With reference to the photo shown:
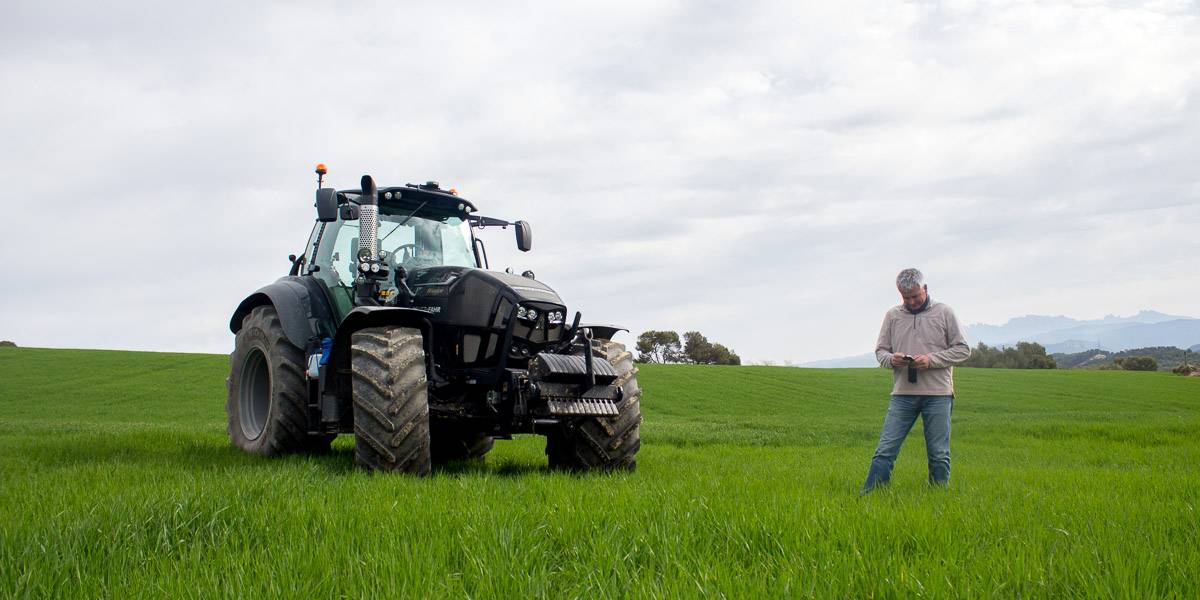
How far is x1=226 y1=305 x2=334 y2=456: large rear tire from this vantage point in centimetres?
825

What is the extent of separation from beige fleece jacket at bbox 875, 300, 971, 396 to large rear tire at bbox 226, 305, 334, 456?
5627 millimetres

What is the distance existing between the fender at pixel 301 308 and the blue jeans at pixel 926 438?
543 cm

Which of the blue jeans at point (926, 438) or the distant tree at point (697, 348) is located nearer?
the blue jeans at point (926, 438)

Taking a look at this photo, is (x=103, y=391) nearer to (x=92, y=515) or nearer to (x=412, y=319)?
(x=412, y=319)

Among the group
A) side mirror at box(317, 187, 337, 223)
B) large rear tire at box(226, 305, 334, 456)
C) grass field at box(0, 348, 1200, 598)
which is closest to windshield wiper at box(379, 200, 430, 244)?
side mirror at box(317, 187, 337, 223)

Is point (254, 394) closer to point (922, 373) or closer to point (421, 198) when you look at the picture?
point (421, 198)

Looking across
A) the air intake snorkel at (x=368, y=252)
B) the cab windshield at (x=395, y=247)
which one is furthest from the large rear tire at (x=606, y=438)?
the air intake snorkel at (x=368, y=252)

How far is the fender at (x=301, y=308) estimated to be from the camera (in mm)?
8258

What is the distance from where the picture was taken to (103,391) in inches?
1005

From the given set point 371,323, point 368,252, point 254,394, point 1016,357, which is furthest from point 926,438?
point 1016,357

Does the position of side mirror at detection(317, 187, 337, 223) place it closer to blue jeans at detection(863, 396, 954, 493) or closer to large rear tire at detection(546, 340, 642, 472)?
large rear tire at detection(546, 340, 642, 472)

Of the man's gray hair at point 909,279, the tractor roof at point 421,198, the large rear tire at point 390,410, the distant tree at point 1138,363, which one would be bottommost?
the distant tree at point 1138,363

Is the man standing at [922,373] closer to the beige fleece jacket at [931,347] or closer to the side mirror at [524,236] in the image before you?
the beige fleece jacket at [931,347]

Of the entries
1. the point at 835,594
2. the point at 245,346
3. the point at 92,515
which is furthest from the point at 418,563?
the point at 245,346
